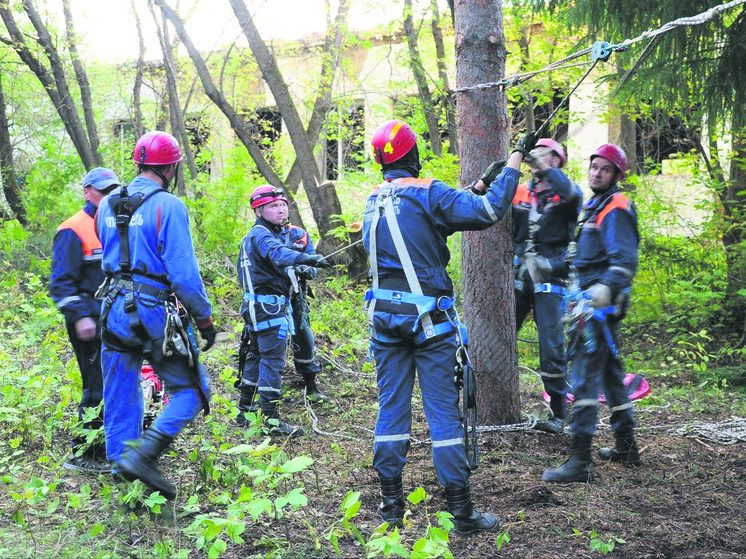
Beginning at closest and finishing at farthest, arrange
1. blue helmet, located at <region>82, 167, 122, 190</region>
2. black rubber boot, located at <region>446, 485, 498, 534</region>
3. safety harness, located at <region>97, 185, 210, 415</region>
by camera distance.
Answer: black rubber boot, located at <region>446, 485, 498, 534</region>
safety harness, located at <region>97, 185, 210, 415</region>
blue helmet, located at <region>82, 167, 122, 190</region>

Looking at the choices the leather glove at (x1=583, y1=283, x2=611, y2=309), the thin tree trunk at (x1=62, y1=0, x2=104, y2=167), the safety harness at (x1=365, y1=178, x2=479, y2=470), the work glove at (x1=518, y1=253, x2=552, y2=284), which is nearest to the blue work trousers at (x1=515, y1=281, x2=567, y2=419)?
the work glove at (x1=518, y1=253, x2=552, y2=284)

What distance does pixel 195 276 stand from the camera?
430 centimetres

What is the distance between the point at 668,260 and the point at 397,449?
25.5 ft

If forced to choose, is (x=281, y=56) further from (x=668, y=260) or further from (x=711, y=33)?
(x=711, y=33)

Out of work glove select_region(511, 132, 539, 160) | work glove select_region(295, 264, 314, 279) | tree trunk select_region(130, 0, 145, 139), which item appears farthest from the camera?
tree trunk select_region(130, 0, 145, 139)

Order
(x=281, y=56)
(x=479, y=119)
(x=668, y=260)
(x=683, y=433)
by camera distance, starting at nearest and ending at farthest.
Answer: (x=479, y=119) → (x=683, y=433) → (x=668, y=260) → (x=281, y=56)

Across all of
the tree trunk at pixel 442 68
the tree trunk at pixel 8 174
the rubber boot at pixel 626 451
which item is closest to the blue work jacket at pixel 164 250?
the rubber boot at pixel 626 451

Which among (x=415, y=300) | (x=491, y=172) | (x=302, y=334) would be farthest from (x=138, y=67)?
(x=415, y=300)

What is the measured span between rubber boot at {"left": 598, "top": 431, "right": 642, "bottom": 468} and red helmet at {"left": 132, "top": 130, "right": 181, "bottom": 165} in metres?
3.62

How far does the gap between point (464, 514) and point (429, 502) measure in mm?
554

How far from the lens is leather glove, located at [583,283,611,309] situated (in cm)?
459

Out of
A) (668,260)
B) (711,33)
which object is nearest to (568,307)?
(711,33)

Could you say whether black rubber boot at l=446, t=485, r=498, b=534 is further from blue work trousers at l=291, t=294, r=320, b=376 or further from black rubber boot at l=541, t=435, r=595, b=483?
blue work trousers at l=291, t=294, r=320, b=376

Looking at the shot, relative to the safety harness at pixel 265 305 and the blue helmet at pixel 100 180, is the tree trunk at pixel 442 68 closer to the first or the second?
the safety harness at pixel 265 305
